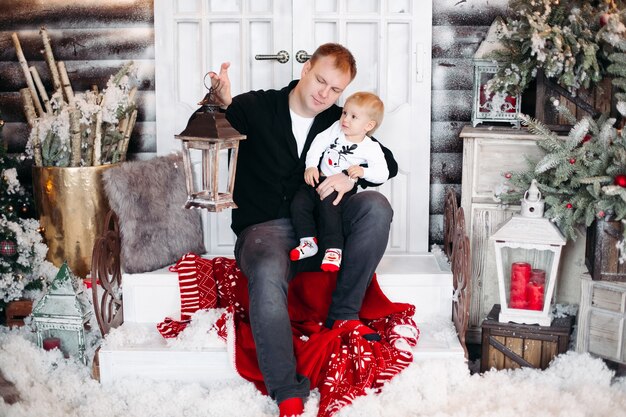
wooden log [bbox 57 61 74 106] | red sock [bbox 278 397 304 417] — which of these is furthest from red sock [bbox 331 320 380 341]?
wooden log [bbox 57 61 74 106]

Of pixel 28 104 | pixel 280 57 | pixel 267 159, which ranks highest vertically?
pixel 280 57

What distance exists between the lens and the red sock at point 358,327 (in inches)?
113

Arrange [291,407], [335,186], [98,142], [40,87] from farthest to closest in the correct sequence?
1. [40,87]
2. [98,142]
3. [335,186]
4. [291,407]

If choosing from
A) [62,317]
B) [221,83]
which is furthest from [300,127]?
[62,317]

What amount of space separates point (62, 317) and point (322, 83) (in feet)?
4.82

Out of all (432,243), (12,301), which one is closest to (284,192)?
(432,243)

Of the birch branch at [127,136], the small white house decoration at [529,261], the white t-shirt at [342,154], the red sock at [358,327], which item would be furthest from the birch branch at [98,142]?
the small white house decoration at [529,261]

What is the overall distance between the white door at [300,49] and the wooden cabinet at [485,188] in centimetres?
45

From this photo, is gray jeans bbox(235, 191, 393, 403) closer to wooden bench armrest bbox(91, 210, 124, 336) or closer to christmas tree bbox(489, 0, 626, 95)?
wooden bench armrest bbox(91, 210, 124, 336)

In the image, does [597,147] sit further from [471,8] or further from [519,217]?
[471,8]

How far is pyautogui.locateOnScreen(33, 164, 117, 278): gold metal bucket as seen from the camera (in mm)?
3506

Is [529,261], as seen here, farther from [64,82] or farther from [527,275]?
[64,82]

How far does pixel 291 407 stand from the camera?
101 inches

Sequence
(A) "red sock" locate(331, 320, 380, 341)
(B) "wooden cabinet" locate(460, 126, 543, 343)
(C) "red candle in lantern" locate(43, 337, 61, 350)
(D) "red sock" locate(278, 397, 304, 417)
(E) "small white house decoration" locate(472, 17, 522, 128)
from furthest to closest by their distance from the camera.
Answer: (E) "small white house decoration" locate(472, 17, 522, 128)
(B) "wooden cabinet" locate(460, 126, 543, 343)
(C) "red candle in lantern" locate(43, 337, 61, 350)
(A) "red sock" locate(331, 320, 380, 341)
(D) "red sock" locate(278, 397, 304, 417)
